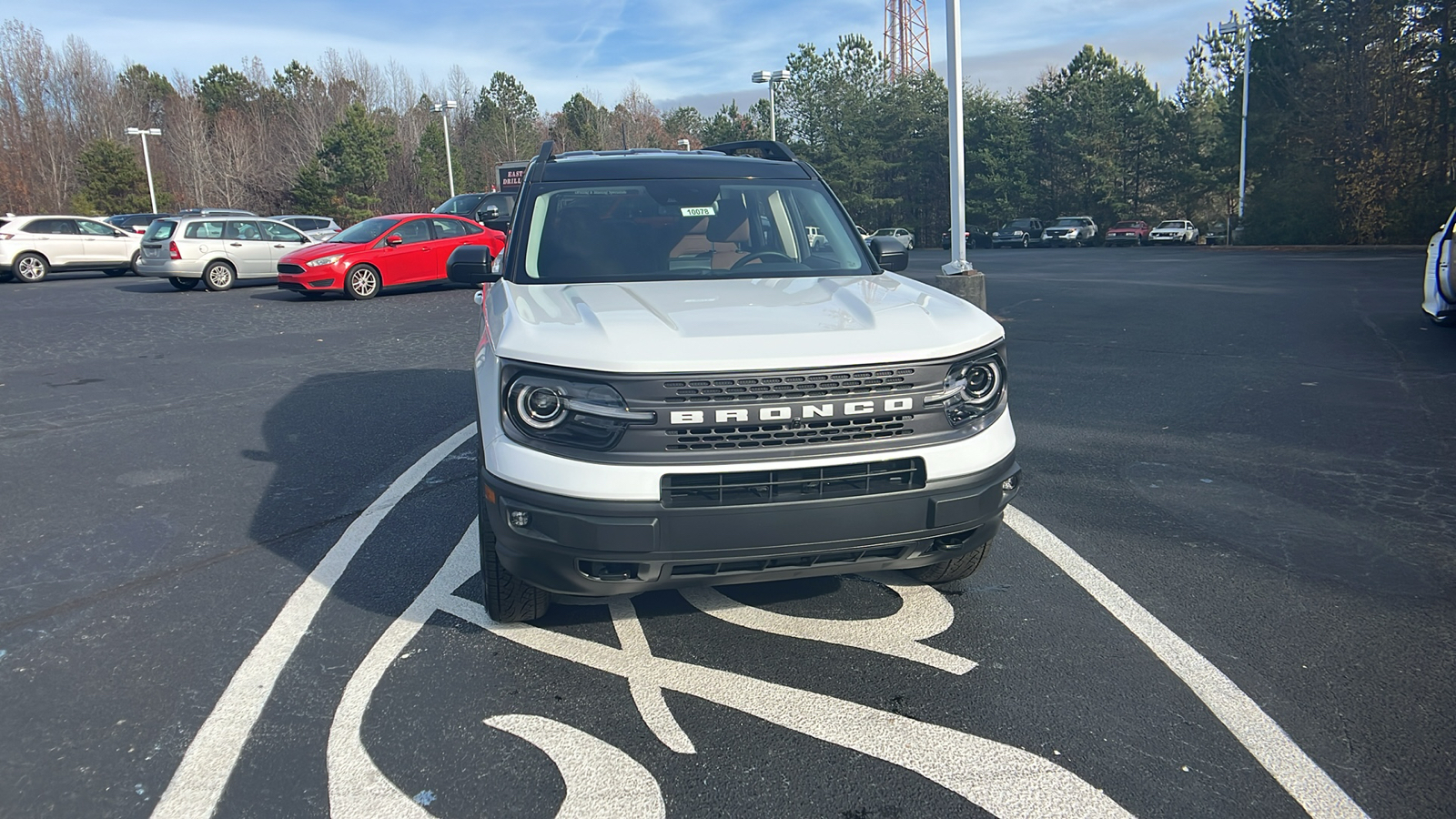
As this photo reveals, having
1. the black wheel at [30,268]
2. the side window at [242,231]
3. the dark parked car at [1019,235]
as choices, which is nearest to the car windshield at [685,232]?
the side window at [242,231]

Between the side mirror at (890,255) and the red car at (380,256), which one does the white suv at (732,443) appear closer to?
the side mirror at (890,255)

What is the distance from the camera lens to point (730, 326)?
11.6 ft

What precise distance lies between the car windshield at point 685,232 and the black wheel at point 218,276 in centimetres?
1860

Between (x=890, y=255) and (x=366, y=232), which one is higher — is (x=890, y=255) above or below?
below

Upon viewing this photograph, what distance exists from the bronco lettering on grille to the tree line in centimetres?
3730

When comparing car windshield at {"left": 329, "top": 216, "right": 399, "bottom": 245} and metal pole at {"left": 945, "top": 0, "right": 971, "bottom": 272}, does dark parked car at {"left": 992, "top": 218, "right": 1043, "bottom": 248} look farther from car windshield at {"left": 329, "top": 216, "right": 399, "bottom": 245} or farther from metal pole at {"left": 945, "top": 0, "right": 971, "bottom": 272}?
metal pole at {"left": 945, "top": 0, "right": 971, "bottom": 272}

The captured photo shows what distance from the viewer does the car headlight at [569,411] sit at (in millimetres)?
3250

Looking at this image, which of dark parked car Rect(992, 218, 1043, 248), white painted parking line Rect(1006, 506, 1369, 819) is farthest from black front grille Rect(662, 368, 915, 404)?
dark parked car Rect(992, 218, 1043, 248)

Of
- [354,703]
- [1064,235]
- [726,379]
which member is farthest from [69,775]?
[1064,235]

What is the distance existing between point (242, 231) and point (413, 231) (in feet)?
15.4

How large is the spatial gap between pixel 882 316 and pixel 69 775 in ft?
9.83

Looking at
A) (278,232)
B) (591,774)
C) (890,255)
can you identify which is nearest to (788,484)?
(591,774)

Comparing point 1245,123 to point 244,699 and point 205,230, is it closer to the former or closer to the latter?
point 205,230

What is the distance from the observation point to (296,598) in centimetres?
437
